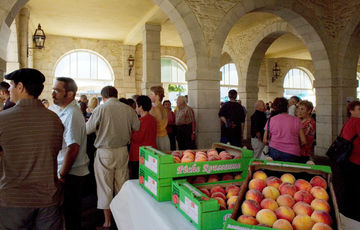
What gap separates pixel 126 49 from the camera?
1172 centimetres

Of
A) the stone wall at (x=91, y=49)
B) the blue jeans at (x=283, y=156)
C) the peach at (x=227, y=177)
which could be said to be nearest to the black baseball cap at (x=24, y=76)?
the peach at (x=227, y=177)

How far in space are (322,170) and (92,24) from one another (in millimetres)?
9462

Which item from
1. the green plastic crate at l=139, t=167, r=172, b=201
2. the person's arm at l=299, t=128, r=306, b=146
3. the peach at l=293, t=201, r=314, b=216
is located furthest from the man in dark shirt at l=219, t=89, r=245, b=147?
the peach at l=293, t=201, r=314, b=216

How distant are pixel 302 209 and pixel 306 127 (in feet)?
8.49

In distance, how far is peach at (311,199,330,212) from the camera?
4.01 ft

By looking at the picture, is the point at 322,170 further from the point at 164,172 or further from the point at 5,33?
the point at 5,33

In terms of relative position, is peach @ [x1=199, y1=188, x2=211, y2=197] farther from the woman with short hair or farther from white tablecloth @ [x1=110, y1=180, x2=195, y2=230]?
the woman with short hair

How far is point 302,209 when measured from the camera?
122 cm

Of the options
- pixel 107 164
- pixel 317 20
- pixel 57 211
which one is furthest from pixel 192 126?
pixel 317 20

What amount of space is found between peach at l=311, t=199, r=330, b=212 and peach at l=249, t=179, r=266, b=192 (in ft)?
0.78

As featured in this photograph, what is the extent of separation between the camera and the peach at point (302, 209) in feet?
3.96

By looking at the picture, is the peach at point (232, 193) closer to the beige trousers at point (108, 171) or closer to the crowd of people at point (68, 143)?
the crowd of people at point (68, 143)

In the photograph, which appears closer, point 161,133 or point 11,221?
point 11,221

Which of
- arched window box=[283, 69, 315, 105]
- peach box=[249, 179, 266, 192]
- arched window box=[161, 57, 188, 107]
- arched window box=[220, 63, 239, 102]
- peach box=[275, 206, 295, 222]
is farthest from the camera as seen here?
arched window box=[283, 69, 315, 105]
